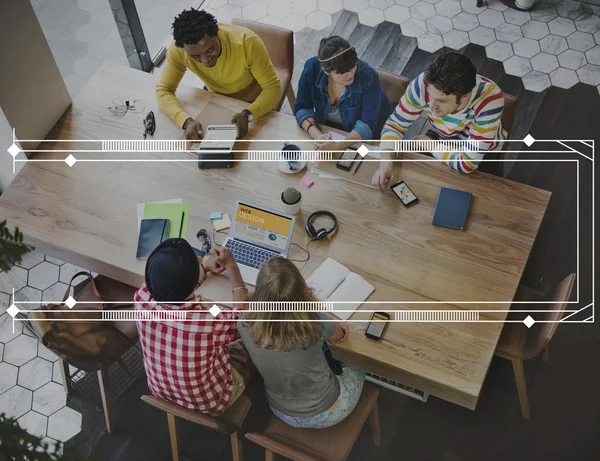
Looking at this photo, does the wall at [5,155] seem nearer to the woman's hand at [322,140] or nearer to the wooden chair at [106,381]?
the wooden chair at [106,381]

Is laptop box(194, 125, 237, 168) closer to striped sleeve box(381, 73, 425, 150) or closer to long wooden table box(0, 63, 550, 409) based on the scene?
long wooden table box(0, 63, 550, 409)

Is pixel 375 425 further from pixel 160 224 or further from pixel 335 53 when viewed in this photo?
pixel 335 53

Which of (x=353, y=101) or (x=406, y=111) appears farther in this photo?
(x=353, y=101)

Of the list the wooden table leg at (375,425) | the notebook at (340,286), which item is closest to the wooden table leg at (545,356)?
the wooden table leg at (375,425)

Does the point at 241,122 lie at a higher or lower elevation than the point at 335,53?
lower

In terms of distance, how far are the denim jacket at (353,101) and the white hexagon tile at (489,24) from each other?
4.93 feet

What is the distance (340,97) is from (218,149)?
71 cm

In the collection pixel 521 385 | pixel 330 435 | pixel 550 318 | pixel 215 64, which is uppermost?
pixel 215 64

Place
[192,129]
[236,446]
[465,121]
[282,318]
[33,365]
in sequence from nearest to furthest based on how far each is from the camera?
[282,318] → [236,446] → [465,121] → [192,129] → [33,365]

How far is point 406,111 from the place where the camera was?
9.66 feet

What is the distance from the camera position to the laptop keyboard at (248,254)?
2654 mm

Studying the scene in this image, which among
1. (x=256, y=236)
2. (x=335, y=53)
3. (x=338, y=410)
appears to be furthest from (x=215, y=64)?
(x=338, y=410)

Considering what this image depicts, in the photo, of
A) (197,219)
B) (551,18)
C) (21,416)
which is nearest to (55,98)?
(197,219)

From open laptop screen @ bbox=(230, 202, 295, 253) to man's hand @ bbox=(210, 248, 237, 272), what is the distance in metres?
0.16
